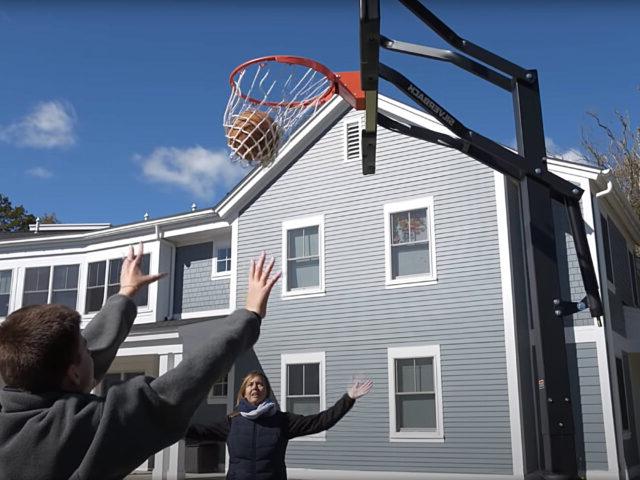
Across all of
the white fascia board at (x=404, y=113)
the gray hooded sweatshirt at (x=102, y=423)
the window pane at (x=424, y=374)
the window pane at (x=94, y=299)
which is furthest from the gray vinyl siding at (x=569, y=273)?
the gray hooded sweatshirt at (x=102, y=423)

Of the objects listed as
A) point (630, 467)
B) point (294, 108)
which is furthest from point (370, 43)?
point (630, 467)

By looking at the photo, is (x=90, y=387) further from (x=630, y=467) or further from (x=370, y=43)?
(x=630, y=467)

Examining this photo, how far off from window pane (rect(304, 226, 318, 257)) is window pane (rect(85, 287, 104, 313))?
19.3ft

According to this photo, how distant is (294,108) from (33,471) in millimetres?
5432

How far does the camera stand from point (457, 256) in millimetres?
12555

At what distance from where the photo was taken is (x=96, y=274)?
1730cm

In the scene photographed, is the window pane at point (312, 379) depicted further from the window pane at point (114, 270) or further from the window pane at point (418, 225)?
the window pane at point (114, 270)

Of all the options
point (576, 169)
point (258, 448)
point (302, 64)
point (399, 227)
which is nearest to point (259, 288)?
point (258, 448)

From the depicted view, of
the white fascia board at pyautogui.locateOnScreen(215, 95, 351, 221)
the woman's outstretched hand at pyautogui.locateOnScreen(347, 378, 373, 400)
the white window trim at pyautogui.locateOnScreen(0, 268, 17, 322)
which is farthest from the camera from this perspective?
the white window trim at pyautogui.locateOnScreen(0, 268, 17, 322)

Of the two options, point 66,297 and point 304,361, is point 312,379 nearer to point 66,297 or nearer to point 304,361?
point 304,361

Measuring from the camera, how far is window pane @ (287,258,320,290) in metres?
14.0

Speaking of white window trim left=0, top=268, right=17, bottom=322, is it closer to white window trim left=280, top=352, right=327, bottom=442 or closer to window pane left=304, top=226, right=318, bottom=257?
white window trim left=280, top=352, right=327, bottom=442

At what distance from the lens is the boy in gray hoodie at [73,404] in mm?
1534

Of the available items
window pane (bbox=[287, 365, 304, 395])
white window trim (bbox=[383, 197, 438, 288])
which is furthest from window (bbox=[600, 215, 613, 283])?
window pane (bbox=[287, 365, 304, 395])
